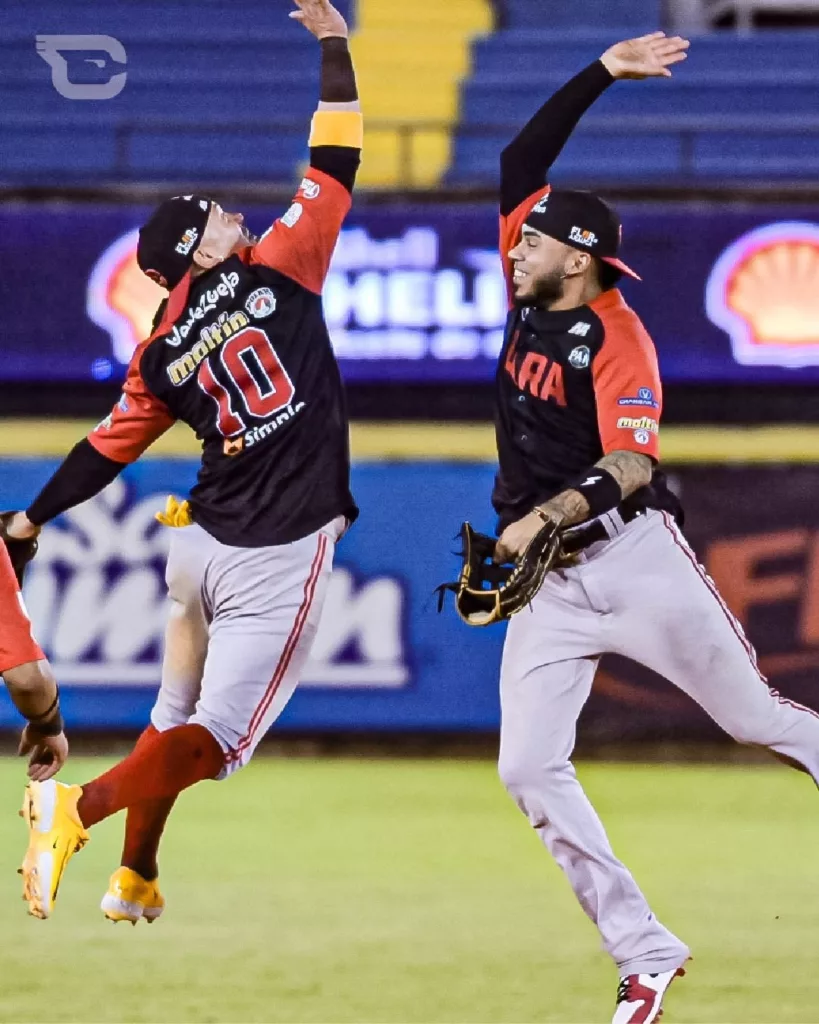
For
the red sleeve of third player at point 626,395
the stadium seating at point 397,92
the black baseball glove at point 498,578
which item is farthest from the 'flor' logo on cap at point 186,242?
the stadium seating at point 397,92

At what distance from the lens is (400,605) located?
1156cm

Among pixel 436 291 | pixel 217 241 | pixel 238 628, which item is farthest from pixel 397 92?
pixel 238 628

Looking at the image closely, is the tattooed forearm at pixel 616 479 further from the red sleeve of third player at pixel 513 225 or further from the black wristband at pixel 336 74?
the black wristband at pixel 336 74

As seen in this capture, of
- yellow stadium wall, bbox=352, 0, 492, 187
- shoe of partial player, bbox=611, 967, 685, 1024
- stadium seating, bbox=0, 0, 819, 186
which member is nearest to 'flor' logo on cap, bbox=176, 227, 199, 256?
shoe of partial player, bbox=611, 967, 685, 1024

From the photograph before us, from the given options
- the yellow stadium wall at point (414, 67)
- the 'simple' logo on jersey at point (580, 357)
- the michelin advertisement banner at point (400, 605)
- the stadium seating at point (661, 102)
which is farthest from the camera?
the yellow stadium wall at point (414, 67)

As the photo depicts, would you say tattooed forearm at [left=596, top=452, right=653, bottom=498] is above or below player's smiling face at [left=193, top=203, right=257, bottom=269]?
below

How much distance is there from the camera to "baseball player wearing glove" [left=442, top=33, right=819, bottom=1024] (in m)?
5.16

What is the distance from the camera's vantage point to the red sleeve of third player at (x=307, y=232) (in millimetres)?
5777

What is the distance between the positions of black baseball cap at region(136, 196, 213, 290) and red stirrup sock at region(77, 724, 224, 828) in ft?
4.79

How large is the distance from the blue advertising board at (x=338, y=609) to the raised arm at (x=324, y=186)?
18.8ft

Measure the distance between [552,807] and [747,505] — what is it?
6.62 meters

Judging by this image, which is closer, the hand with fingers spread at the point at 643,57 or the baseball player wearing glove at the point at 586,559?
the baseball player wearing glove at the point at 586,559

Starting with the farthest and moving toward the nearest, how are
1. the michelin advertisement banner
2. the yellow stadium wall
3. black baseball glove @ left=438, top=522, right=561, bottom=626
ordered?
the yellow stadium wall, the michelin advertisement banner, black baseball glove @ left=438, top=522, right=561, bottom=626

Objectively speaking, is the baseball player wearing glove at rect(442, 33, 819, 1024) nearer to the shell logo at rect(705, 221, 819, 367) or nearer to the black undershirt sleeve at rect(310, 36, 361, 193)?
the black undershirt sleeve at rect(310, 36, 361, 193)
